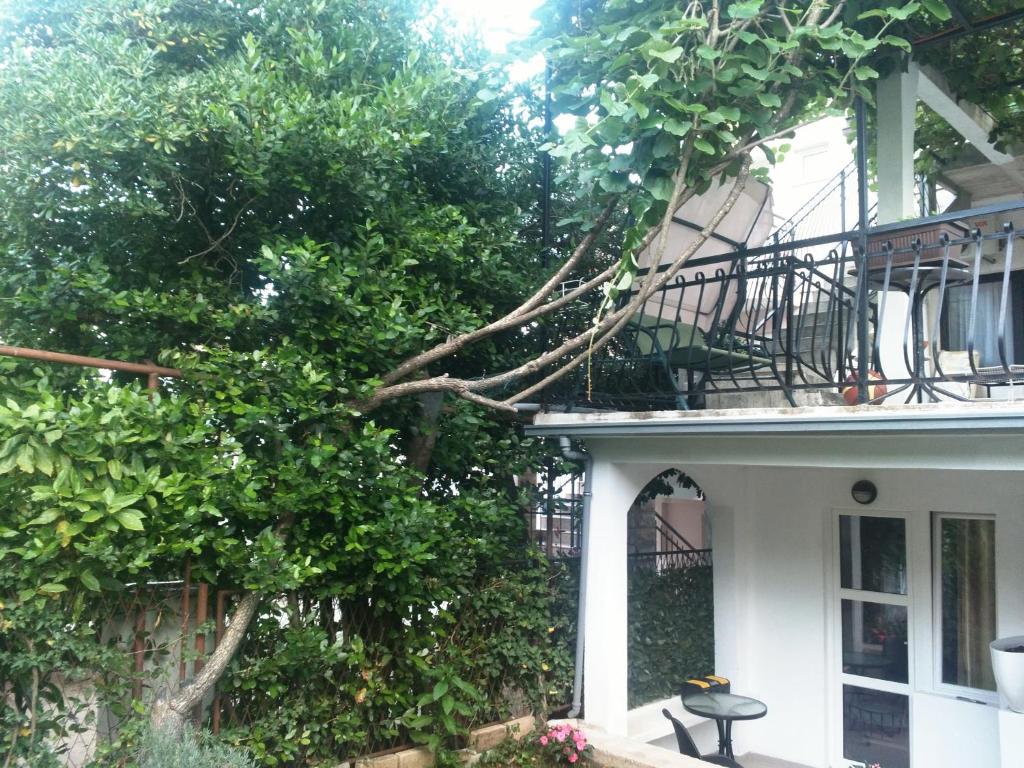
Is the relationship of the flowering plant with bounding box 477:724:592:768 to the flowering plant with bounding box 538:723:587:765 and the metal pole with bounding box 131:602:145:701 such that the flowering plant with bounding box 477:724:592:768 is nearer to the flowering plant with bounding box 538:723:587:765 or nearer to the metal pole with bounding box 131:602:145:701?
the flowering plant with bounding box 538:723:587:765

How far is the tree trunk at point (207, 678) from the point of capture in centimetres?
383

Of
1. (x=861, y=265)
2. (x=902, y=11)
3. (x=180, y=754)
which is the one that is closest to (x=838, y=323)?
(x=861, y=265)

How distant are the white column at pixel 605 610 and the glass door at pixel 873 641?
2.22 metres

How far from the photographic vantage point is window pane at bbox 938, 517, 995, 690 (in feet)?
18.9

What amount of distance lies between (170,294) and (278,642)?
202cm

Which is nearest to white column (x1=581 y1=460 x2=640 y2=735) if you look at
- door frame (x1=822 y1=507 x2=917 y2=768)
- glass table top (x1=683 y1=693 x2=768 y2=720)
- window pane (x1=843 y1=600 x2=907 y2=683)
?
glass table top (x1=683 y1=693 x2=768 y2=720)

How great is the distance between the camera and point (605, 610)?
538 centimetres

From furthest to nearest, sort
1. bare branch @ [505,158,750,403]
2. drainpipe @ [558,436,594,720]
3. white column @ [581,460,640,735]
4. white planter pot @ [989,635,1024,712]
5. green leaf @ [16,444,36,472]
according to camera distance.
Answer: drainpipe @ [558,436,594,720] < white column @ [581,460,640,735] < white planter pot @ [989,635,1024,712] < bare branch @ [505,158,750,403] < green leaf @ [16,444,36,472]

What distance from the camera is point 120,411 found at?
354 cm

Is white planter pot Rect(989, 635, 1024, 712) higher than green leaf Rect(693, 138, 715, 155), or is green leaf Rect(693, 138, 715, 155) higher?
green leaf Rect(693, 138, 715, 155)

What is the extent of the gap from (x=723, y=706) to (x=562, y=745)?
1.42m

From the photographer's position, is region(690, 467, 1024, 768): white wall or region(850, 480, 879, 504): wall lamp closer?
region(690, 467, 1024, 768): white wall

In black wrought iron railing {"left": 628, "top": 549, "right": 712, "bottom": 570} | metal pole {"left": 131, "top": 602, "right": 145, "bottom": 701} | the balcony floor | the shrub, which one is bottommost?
the balcony floor

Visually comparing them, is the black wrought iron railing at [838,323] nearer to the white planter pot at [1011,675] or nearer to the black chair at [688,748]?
the white planter pot at [1011,675]
